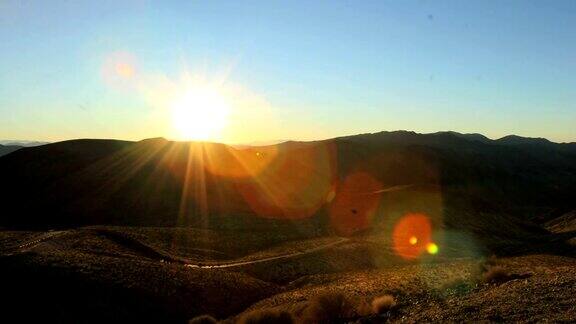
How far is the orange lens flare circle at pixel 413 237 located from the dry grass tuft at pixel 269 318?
73.5ft

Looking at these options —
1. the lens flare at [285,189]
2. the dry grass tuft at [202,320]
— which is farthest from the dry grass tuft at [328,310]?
the lens flare at [285,189]

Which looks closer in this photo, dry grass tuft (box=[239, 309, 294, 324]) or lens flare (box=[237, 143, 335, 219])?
Answer: dry grass tuft (box=[239, 309, 294, 324])

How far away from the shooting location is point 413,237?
52.9 m

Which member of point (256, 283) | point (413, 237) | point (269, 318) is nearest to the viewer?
point (269, 318)

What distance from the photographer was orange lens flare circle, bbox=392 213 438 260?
44.9m

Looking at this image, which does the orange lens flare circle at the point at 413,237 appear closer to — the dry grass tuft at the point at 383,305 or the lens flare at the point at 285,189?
the lens flare at the point at 285,189

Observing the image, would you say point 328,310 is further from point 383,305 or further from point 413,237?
point 413,237

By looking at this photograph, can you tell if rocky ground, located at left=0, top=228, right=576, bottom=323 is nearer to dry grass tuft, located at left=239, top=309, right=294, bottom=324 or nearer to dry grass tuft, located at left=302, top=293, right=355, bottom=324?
dry grass tuft, located at left=302, top=293, right=355, bottom=324

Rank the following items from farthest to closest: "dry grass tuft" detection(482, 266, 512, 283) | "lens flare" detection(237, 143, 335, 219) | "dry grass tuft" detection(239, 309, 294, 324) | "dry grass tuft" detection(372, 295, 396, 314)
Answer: "lens flare" detection(237, 143, 335, 219)
"dry grass tuft" detection(482, 266, 512, 283)
"dry grass tuft" detection(239, 309, 294, 324)
"dry grass tuft" detection(372, 295, 396, 314)

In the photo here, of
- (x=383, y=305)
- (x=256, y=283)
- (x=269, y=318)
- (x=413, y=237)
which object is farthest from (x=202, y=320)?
(x=413, y=237)

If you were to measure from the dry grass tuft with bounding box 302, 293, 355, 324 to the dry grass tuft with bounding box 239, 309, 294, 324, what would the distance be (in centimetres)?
71

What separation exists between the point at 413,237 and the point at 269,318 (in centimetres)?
3470

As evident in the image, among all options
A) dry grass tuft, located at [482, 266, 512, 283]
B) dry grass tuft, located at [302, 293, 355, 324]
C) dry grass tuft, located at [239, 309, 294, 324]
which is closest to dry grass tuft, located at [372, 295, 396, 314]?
dry grass tuft, located at [302, 293, 355, 324]

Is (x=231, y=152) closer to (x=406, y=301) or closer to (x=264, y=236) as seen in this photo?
(x=264, y=236)
